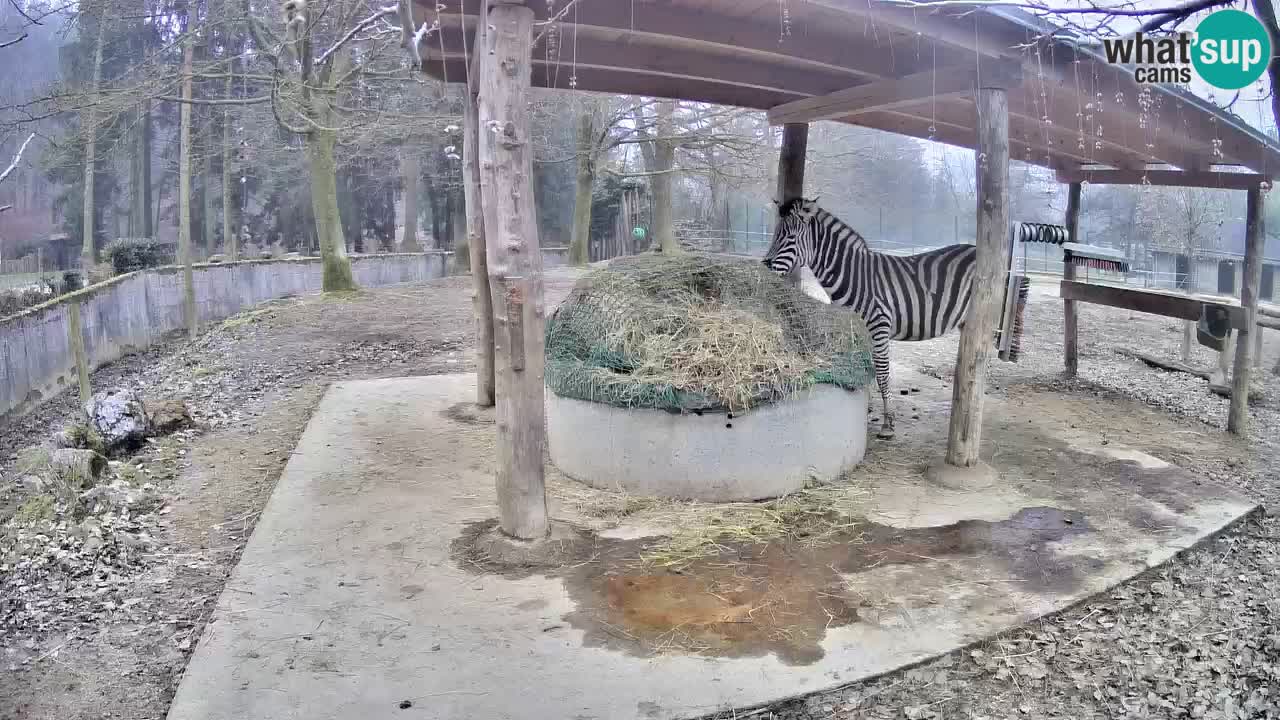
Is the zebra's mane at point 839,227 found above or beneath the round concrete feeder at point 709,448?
above

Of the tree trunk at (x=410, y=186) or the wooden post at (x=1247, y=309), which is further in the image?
the tree trunk at (x=410, y=186)

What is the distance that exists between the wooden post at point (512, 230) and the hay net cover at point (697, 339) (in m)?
1.12

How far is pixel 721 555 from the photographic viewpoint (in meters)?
4.62

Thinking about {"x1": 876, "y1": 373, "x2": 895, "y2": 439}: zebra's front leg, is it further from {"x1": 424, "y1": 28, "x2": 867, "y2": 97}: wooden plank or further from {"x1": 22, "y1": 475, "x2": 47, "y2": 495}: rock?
{"x1": 22, "y1": 475, "x2": 47, "y2": 495}: rock

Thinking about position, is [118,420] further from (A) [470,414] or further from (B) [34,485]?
(A) [470,414]

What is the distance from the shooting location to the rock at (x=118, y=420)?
22.2ft

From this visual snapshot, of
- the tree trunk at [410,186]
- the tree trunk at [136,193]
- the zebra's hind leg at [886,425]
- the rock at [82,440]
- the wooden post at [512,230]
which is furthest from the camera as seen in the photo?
the tree trunk at [136,193]

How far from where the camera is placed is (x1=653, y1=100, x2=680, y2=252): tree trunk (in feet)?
59.5

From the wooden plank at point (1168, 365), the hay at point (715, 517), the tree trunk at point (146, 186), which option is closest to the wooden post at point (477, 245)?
the hay at point (715, 517)

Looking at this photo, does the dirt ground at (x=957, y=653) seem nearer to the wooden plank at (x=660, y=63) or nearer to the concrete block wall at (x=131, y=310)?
the concrete block wall at (x=131, y=310)

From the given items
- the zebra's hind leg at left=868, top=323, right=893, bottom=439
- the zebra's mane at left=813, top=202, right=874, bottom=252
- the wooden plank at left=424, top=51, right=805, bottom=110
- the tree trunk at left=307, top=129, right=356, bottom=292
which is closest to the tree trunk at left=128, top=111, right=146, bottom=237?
the tree trunk at left=307, top=129, right=356, bottom=292

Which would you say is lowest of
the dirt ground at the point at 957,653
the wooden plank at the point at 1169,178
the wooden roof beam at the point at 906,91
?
the dirt ground at the point at 957,653

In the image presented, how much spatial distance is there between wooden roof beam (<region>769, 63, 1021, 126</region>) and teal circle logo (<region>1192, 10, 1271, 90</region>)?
1611mm

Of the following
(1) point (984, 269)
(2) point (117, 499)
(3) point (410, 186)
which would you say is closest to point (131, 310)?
(2) point (117, 499)
